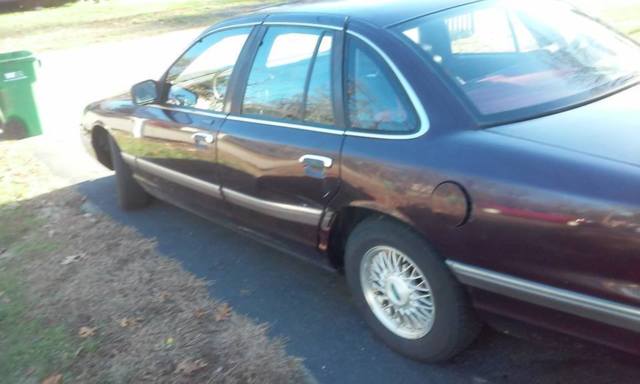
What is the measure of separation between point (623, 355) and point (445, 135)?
3.66 ft

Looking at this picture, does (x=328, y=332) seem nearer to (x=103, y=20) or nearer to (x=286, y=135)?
(x=286, y=135)

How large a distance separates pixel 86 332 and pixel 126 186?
1.96 metres

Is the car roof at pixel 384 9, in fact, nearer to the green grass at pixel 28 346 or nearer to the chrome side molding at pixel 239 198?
the chrome side molding at pixel 239 198

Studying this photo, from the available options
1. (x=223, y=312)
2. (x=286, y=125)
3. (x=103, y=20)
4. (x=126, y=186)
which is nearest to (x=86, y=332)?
(x=223, y=312)

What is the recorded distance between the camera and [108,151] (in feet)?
19.6

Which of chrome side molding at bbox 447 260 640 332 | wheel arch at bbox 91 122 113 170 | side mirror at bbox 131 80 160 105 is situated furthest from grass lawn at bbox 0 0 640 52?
chrome side molding at bbox 447 260 640 332

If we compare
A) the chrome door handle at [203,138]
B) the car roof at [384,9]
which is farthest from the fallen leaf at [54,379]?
the car roof at [384,9]

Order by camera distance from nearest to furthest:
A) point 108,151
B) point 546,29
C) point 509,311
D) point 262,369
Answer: point 509,311 < point 262,369 < point 546,29 < point 108,151

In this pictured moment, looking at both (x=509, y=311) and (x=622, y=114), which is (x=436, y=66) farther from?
(x=509, y=311)

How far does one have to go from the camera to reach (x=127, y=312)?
13.3 feet

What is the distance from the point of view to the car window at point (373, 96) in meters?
3.09

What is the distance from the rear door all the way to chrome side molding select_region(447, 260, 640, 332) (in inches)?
34.1

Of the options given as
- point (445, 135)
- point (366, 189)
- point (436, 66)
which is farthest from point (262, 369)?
point (436, 66)

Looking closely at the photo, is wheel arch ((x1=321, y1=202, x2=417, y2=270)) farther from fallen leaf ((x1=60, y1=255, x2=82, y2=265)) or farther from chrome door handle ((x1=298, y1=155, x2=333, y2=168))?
fallen leaf ((x1=60, y1=255, x2=82, y2=265))
